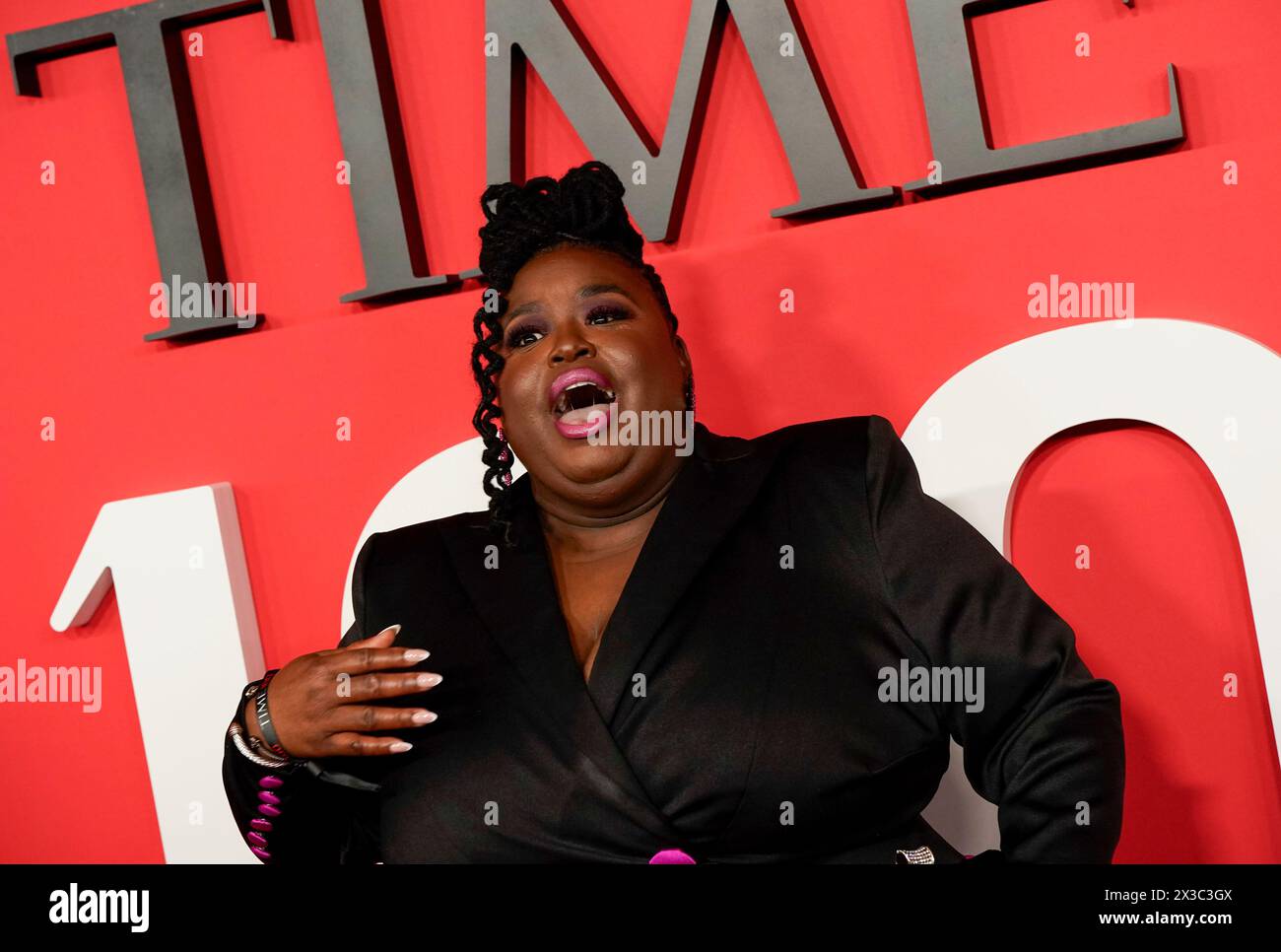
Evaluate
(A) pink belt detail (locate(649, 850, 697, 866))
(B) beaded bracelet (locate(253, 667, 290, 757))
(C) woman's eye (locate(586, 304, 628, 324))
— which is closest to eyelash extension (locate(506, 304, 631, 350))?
(C) woman's eye (locate(586, 304, 628, 324))

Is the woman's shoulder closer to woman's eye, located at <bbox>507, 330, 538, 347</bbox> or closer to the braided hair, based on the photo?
the braided hair

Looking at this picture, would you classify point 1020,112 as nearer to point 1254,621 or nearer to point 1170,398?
point 1170,398

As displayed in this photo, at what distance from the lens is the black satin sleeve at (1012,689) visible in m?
1.47

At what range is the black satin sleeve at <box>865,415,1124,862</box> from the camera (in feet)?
4.82

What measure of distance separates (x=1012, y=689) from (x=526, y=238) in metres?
0.92

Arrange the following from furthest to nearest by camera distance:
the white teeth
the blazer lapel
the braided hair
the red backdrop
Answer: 1. the red backdrop
2. the braided hair
3. the white teeth
4. the blazer lapel

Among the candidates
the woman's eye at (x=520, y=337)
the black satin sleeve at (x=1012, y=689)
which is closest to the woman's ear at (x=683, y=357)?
the woman's eye at (x=520, y=337)

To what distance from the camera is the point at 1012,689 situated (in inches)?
59.6

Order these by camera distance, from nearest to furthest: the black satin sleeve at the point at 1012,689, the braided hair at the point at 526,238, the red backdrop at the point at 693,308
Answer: the black satin sleeve at the point at 1012,689 → the braided hair at the point at 526,238 → the red backdrop at the point at 693,308

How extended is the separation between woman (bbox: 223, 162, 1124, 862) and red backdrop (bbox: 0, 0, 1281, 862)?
462 mm

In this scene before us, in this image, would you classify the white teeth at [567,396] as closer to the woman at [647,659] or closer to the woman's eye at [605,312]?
the woman at [647,659]

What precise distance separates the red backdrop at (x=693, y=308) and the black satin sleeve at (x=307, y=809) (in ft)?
2.55

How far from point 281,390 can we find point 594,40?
92cm

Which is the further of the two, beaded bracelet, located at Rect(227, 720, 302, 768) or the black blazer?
beaded bracelet, located at Rect(227, 720, 302, 768)
